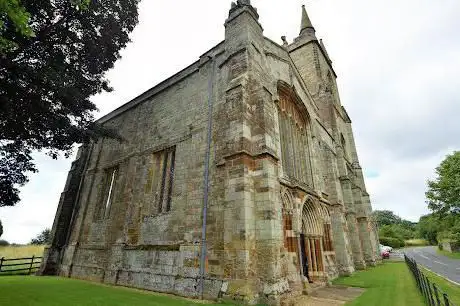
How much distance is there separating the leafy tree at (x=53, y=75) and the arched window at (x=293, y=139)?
881 cm

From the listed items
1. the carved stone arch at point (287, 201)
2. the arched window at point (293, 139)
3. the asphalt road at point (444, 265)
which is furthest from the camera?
the asphalt road at point (444, 265)

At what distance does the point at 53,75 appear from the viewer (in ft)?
28.8

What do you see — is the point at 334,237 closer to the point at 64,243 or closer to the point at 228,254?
the point at 228,254

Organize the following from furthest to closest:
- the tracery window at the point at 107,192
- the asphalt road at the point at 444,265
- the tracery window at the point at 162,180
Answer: the tracery window at the point at 107,192 < the asphalt road at the point at 444,265 < the tracery window at the point at 162,180

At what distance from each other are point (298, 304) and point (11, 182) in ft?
44.6

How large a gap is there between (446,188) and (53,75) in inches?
1500


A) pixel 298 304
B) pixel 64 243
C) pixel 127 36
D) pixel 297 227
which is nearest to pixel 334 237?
pixel 297 227

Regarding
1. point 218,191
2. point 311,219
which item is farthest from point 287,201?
point 311,219

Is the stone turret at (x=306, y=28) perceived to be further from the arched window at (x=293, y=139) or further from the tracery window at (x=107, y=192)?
the tracery window at (x=107, y=192)

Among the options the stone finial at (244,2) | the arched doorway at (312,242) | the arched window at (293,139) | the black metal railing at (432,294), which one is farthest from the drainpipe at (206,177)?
the black metal railing at (432,294)

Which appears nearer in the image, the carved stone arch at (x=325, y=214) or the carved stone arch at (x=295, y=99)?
the carved stone arch at (x=295, y=99)

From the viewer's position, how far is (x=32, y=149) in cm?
1131

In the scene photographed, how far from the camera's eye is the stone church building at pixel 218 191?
8.18 m

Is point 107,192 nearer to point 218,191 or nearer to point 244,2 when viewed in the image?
point 218,191
